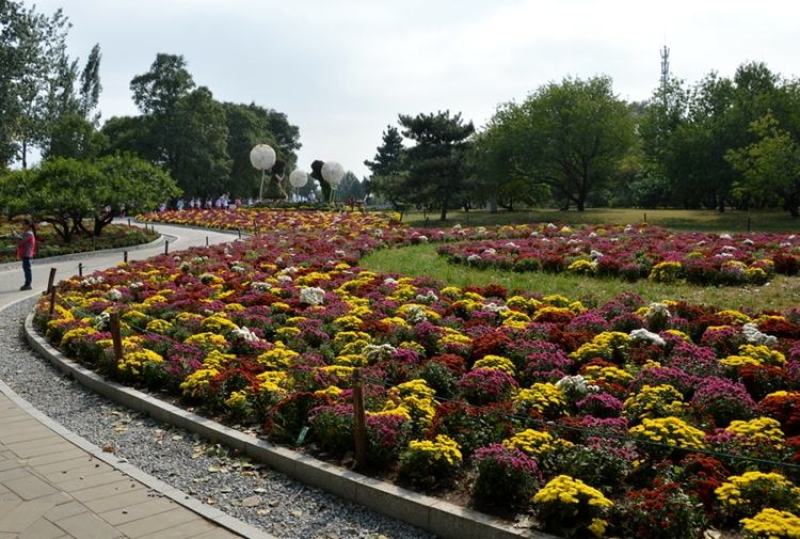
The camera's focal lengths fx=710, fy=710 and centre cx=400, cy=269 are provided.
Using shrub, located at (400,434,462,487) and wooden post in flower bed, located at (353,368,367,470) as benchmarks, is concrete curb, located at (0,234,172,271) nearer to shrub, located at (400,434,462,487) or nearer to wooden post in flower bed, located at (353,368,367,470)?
wooden post in flower bed, located at (353,368,367,470)

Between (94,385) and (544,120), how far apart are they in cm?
3884

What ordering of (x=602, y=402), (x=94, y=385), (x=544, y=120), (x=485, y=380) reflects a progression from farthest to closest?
(x=544, y=120) → (x=94, y=385) → (x=485, y=380) → (x=602, y=402)

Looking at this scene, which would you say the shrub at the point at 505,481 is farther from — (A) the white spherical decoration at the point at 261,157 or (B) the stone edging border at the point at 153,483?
Result: (A) the white spherical decoration at the point at 261,157

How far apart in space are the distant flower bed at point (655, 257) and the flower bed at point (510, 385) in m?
3.16

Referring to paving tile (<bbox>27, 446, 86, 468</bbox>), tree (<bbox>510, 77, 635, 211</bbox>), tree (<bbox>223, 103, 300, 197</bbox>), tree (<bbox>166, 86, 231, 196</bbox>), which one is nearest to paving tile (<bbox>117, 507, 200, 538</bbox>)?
paving tile (<bbox>27, 446, 86, 468</bbox>)

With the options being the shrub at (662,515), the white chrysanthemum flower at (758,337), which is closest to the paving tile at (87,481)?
the shrub at (662,515)

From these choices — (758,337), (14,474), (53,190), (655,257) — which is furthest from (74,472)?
(53,190)

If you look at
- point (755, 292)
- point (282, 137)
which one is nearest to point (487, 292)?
point (755, 292)

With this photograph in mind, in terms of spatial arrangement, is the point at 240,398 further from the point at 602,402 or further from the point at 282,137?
the point at 282,137

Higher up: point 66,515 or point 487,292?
point 487,292

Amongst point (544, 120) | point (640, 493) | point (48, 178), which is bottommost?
point (640, 493)

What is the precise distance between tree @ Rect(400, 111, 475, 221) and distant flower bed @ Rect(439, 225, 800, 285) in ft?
58.2

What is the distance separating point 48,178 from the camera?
93.7 ft

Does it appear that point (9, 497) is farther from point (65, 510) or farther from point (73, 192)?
point (73, 192)
